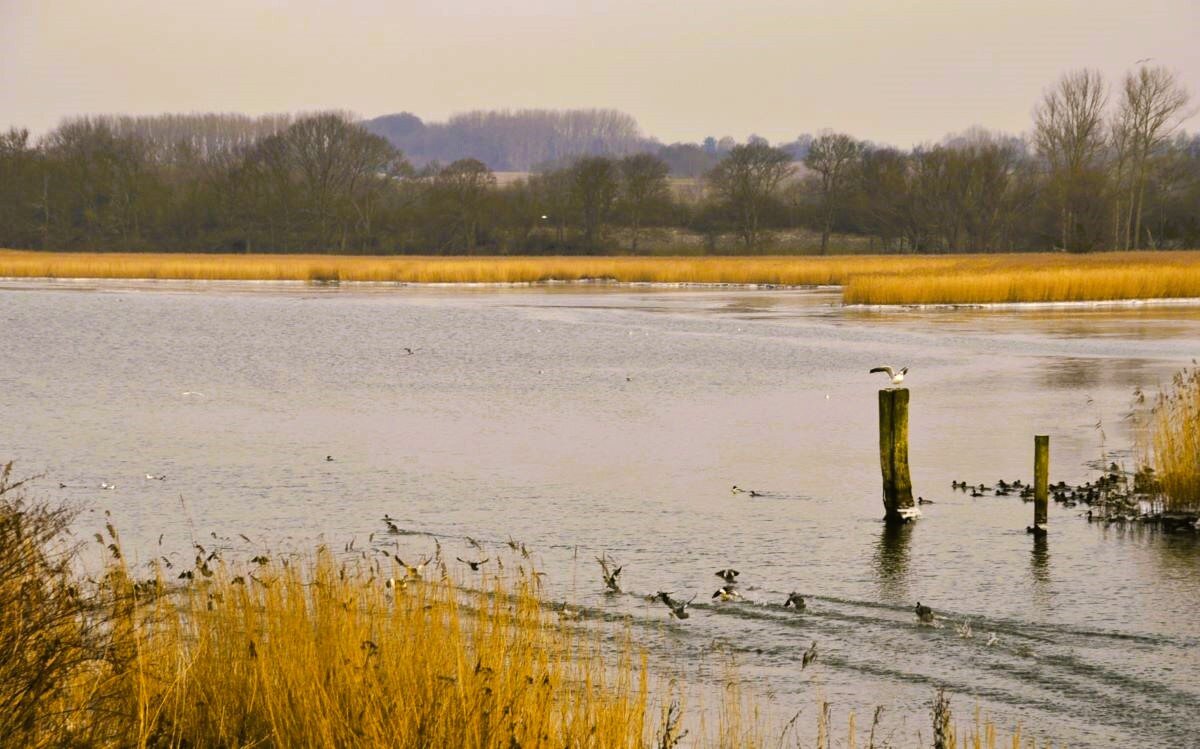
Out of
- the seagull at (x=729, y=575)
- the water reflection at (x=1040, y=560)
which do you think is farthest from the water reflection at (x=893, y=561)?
the seagull at (x=729, y=575)

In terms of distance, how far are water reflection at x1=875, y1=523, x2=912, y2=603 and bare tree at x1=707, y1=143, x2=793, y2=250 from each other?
7570 centimetres

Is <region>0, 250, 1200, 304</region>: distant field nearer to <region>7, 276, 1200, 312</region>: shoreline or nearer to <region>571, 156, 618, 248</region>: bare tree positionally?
<region>7, 276, 1200, 312</region>: shoreline

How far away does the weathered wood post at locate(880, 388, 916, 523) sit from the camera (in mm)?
11750

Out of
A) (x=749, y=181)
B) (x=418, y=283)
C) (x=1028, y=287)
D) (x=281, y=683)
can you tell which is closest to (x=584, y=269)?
(x=418, y=283)

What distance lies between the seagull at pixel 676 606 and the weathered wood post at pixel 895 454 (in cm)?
315

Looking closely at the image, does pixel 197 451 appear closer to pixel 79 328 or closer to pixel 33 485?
pixel 33 485

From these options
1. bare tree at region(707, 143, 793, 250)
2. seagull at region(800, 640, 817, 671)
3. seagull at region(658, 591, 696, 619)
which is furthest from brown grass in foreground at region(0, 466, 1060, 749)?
bare tree at region(707, 143, 793, 250)

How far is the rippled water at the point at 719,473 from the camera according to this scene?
8.11 m

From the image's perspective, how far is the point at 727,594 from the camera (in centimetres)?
930

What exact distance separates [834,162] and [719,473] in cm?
8125

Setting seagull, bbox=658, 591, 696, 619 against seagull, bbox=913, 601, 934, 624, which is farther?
seagull, bbox=658, 591, 696, 619

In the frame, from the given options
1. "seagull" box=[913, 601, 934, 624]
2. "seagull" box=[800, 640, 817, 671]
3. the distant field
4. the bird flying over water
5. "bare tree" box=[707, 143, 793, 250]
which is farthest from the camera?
"bare tree" box=[707, 143, 793, 250]

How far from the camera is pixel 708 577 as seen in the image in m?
9.98

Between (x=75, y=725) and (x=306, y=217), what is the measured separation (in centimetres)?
8724
